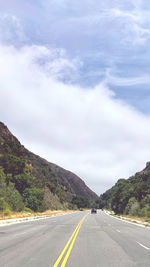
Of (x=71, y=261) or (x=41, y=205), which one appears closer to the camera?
(x=71, y=261)

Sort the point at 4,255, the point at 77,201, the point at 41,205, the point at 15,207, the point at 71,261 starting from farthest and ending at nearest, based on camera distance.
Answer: the point at 77,201 → the point at 41,205 → the point at 15,207 → the point at 4,255 → the point at 71,261

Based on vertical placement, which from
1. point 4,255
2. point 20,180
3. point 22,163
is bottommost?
point 4,255

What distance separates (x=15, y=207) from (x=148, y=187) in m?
36.7

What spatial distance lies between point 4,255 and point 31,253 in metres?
1.01

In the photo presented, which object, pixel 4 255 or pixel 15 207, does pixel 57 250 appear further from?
pixel 15 207

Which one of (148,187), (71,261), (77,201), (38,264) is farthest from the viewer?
(77,201)

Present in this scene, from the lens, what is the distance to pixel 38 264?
8.23 m

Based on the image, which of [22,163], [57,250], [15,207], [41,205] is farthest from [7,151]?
[57,250]

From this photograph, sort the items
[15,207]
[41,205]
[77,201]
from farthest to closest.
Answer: [77,201]
[41,205]
[15,207]

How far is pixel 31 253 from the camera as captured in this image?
Result: 33.8 ft

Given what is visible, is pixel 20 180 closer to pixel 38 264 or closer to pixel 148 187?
pixel 148 187

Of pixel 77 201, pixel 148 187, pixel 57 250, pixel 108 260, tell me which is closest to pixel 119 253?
pixel 108 260

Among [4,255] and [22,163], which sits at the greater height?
[22,163]

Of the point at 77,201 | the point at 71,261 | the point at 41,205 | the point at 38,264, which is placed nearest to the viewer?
the point at 38,264
